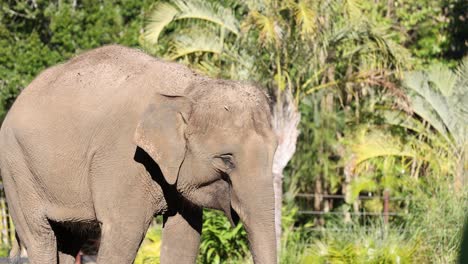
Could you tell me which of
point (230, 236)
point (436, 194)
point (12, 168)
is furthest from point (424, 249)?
point (12, 168)

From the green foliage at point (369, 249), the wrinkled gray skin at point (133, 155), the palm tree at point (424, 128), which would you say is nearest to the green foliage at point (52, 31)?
the palm tree at point (424, 128)

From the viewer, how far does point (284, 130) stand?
48.8 feet

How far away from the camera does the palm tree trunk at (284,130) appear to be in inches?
577

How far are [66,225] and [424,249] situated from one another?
5.89 metres

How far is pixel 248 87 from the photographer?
6.70 m

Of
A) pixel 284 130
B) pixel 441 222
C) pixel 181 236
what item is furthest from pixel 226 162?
pixel 284 130

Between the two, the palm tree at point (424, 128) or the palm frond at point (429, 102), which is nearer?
the palm tree at point (424, 128)

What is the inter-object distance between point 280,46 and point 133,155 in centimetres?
837

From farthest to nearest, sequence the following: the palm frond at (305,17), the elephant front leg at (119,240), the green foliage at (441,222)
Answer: the palm frond at (305,17)
the green foliage at (441,222)
the elephant front leg at (119,240)

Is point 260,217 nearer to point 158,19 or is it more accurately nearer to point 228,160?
point 228,160

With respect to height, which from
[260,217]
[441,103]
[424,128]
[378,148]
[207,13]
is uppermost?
[207,13]

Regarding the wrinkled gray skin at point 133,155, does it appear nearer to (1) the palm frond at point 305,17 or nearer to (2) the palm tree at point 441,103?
(1) the palm frond at point 305,17

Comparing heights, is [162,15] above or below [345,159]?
above

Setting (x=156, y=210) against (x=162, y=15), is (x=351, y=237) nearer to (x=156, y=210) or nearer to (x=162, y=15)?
(x=162, y=15)
